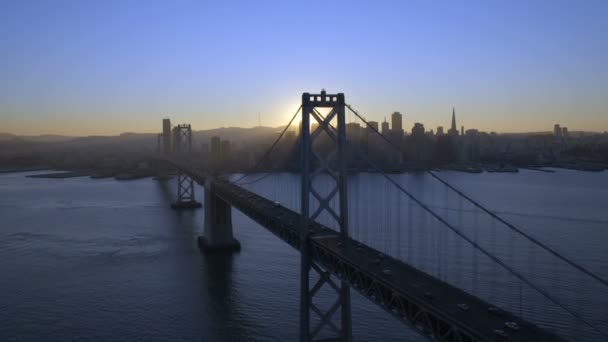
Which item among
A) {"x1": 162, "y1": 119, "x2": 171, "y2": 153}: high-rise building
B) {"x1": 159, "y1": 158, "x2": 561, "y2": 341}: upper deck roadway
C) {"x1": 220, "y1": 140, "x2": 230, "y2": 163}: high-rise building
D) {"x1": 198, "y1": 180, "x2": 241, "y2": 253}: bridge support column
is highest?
{"x1": 162, "y1": 119, "x2": 171, "y2": 153}: high-rise building

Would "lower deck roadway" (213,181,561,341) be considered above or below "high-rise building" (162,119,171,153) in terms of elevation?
below

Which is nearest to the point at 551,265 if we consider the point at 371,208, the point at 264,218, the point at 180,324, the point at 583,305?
the point at 583,305

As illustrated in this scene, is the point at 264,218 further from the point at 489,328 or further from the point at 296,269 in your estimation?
the point at 489,328

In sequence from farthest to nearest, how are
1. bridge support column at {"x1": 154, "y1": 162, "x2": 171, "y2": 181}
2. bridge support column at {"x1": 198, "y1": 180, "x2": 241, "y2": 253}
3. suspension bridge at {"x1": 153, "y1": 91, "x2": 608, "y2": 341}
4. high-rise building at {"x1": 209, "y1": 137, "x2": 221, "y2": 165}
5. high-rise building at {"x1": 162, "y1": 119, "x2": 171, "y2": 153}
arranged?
high-rise building at {"x1": 162, "y1": 119, "x2": 171, "y2": 153}
high-rise building at {"x1": 209, "y1": 137, "x2": 221, "y2": 165}
bridge support column at {"x1": 154, "y1": 162, "x2": 171, "y2": 181}
bridge support column at {"x1": 198, "y1": 180, "x2": 241, "y2": 253}
suspension bridge at {"x1": 153, "y1": 91, "x2": 608, "y2": 341}

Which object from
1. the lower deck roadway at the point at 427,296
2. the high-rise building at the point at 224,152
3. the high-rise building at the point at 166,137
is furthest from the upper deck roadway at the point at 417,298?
the high-rise building at the point at 166,137

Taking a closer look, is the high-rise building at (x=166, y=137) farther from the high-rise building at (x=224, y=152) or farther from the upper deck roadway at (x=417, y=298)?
the upper deck roadway at (x=417, y=298)

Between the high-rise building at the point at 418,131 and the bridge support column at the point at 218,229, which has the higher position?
the high-rise building at the point at 418,131

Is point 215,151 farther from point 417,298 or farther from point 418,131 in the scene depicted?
point 417,298

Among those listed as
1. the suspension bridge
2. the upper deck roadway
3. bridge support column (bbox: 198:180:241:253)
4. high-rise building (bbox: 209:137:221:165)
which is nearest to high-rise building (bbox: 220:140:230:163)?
high-rise building (bbox: 209:137:221:165)

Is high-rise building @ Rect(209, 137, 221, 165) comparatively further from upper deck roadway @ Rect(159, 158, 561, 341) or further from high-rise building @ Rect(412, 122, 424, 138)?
upper deck roadway @ Rect(159, 158, 561, 341)
